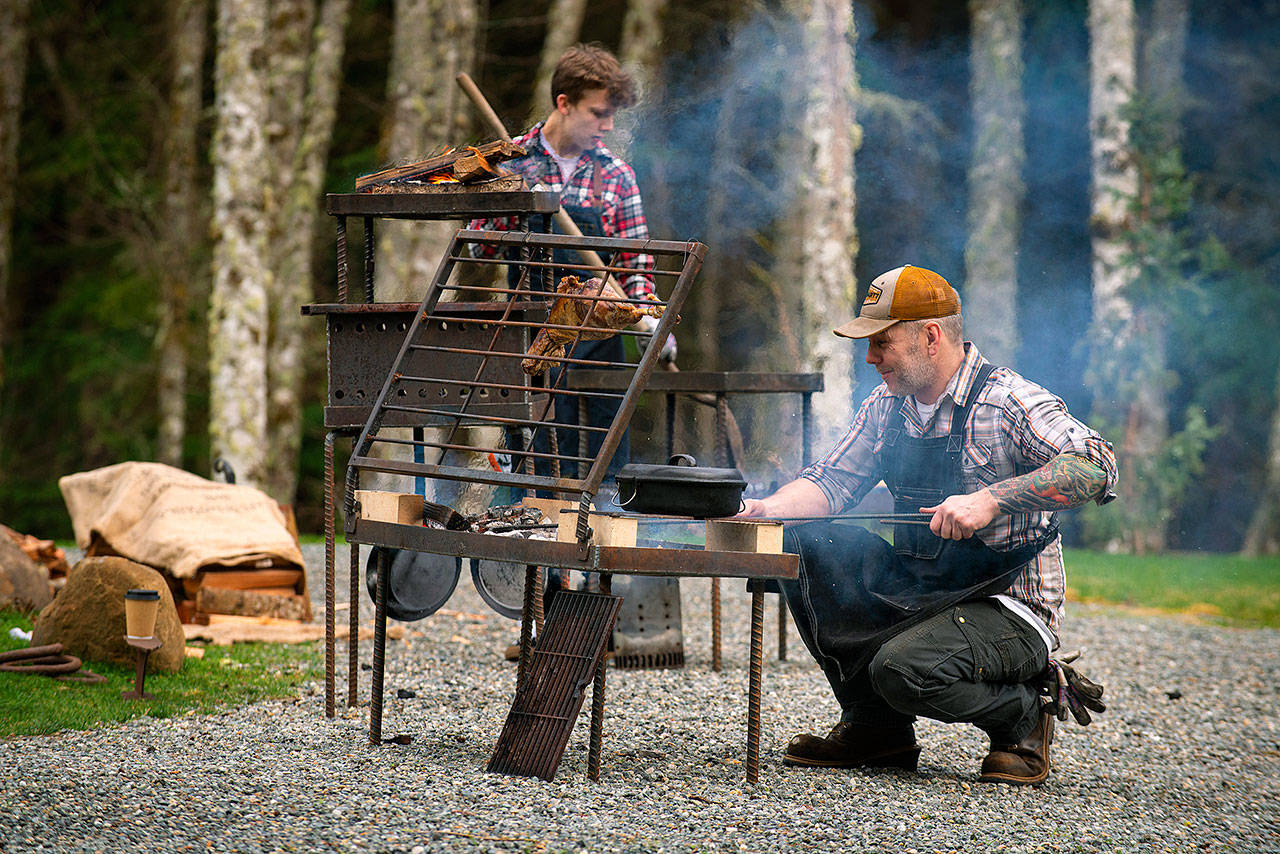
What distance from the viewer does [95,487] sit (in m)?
5.85

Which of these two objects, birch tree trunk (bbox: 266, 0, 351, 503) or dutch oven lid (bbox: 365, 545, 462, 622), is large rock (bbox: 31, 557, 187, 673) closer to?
dutch oven lid (bbox: 365, 545, 462, 622)

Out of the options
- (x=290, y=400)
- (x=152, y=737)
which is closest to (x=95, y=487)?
(x=152, y=737)

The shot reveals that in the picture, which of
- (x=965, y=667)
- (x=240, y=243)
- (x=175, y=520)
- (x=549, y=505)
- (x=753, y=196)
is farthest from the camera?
(x=753, y=196)

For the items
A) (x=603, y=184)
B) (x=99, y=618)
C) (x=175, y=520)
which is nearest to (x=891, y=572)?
(x=603, y=184)

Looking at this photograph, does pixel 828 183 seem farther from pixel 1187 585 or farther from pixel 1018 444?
pixel 1018 444

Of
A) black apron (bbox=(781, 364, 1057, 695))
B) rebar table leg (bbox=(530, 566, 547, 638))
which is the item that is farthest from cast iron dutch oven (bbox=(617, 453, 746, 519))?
rebar table leg (bbox=(530, 566, 547, 638))

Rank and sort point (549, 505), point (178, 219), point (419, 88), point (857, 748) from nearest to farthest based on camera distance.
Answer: point (857, 748)
point (549, 505)
point (419, 88)
point (178, 219)

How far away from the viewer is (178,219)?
13328 millimetres

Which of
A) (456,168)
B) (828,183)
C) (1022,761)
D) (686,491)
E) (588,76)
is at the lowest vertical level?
(1022,761)

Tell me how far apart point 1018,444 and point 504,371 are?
1509 millimetres

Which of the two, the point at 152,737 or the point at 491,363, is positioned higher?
the point at 491,363

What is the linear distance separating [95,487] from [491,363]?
9.98 feet

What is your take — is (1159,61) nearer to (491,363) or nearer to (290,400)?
(290,400)

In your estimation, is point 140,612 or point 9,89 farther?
point 9,89
